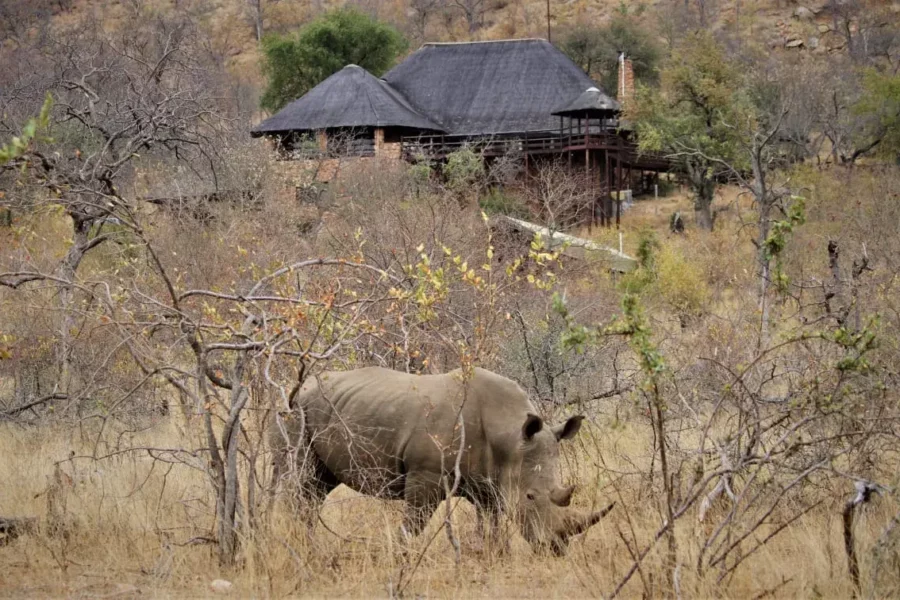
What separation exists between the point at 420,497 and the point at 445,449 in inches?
15.1

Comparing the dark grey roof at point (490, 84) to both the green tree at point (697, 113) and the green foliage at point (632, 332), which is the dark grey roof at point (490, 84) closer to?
the green tree at point (697, 113)

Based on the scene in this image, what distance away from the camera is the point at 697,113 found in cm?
4138

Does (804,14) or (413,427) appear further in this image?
(804,14)

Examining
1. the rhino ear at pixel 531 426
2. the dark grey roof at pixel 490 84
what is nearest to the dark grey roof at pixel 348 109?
the dark grey roof at pixel 490 84

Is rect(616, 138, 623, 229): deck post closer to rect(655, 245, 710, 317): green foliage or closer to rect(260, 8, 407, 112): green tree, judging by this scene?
rect(655, 245, 710, 317): green foliage

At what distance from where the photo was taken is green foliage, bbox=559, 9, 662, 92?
55188 mm

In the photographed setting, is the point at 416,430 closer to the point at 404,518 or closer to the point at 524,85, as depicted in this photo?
the point at 404,518

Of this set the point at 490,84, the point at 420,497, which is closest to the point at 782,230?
the point at 420,497

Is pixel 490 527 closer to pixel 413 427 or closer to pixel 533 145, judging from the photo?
pixel 413 427

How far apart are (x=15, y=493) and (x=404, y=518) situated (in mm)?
3391

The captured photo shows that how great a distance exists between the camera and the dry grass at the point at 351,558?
6.67 metres

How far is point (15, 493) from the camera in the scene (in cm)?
905

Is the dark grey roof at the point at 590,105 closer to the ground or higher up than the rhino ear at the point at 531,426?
higher up

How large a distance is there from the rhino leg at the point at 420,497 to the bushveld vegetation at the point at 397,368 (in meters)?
0.16
